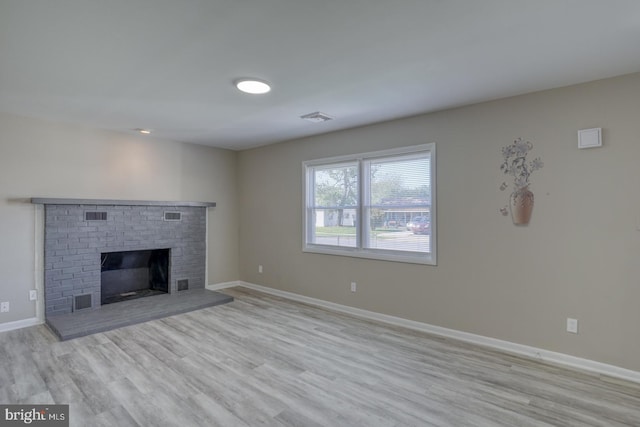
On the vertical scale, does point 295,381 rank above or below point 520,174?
below

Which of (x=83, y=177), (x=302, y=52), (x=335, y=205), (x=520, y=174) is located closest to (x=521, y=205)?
(x=520, y=174)

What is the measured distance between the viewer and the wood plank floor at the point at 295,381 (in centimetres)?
218

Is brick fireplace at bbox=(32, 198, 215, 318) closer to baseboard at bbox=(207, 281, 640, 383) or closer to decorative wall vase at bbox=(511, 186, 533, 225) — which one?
baseboard at bbox=(207, 281, 640, 383)

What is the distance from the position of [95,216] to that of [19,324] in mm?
1467

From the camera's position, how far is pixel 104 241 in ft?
14.8

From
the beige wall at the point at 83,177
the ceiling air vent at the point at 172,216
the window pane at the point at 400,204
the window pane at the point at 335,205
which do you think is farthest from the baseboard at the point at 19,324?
the window pane at the point at 400,204

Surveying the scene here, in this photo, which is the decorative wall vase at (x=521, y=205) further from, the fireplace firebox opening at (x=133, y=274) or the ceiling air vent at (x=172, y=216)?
the fireplace firebox opening at (x=133, y=274)

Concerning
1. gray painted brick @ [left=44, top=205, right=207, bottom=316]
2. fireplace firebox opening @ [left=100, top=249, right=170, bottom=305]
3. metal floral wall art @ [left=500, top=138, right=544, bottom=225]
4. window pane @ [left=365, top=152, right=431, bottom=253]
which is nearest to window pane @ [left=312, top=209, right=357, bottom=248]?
window pane @ [left=365, top=152, right=431, bottom=253]

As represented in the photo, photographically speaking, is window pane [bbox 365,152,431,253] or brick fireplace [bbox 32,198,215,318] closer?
window pane [bbox 365,152,431,253]

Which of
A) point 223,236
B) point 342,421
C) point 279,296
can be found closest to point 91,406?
point 342,421

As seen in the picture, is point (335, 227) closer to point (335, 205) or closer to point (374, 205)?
point (335, 205)

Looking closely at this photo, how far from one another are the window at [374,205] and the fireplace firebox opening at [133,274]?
2.44 meters

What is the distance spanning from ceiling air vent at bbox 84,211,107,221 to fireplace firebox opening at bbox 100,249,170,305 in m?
0.58

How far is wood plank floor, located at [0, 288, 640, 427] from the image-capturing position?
2.18m
